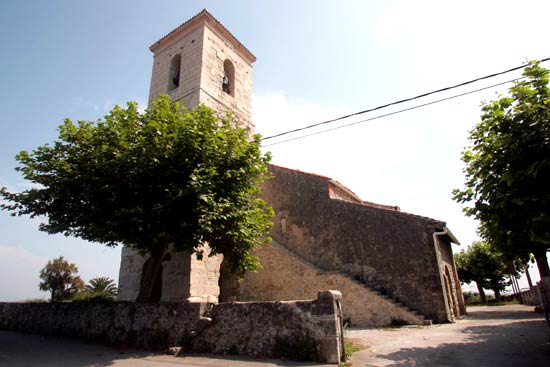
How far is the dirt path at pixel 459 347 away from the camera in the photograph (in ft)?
20.4

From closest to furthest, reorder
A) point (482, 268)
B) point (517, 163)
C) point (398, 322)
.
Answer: point (517, 163) → point (398, 322) → point (482, 268)

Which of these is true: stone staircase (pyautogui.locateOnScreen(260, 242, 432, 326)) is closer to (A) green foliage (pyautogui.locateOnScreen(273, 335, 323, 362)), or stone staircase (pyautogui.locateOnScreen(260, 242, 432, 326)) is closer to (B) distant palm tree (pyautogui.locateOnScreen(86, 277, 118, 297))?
(A) green foliage (pyautogui.locateOnScreen(273, 335, 323, 362))

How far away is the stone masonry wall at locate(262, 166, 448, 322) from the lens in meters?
12.9

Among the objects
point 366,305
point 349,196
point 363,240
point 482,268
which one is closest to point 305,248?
point 363,240

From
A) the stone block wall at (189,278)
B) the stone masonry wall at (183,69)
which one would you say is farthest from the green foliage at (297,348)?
the stone masonry wall at (183,69)

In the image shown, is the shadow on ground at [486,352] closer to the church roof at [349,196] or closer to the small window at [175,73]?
the church roof at [349,196]

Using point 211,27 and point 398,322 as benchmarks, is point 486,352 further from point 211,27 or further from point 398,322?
point 211,27

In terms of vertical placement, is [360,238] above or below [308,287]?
above

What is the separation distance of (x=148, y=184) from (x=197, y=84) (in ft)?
29.0

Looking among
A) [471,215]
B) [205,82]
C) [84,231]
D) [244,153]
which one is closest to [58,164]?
[84,231]

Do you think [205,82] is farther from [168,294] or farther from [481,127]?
[481,127]

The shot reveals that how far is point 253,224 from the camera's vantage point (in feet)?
32.1

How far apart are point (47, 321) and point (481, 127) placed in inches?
592

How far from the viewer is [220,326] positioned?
7.87 m
